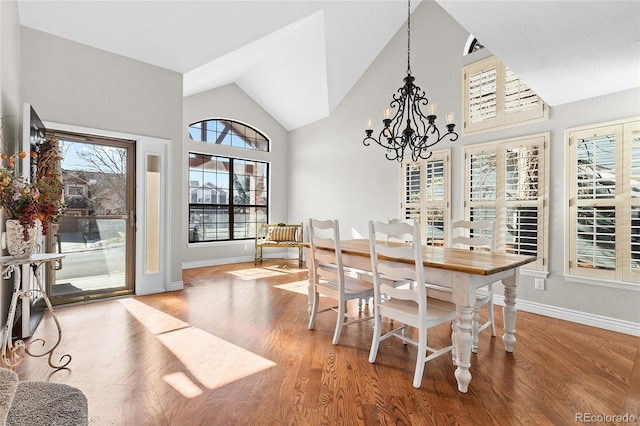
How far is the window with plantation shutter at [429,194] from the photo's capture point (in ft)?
13.8

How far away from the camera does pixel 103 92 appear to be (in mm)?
3729

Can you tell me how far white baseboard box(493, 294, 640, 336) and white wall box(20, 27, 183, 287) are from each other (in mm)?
4397

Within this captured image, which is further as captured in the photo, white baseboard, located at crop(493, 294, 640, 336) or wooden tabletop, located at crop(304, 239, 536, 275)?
white baseboard, located at crop(493, 294, 640, 336)

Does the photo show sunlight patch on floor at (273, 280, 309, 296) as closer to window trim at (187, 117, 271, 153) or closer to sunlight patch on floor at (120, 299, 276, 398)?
sunlight patch on floor at (120, 299, 276, 398)

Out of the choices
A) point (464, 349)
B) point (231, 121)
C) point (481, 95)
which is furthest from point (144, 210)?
point (481, 95)

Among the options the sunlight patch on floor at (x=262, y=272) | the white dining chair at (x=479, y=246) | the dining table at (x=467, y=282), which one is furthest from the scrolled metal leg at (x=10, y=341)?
the white dining chair at (x=479, y=246)

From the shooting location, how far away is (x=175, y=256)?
4312 mm

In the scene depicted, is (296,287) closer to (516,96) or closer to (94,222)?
(94,222)

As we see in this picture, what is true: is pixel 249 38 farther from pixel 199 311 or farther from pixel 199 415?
pixel 199 415

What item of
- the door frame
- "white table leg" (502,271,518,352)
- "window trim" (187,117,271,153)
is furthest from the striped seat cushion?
"white table leg" (502,271,518,352)

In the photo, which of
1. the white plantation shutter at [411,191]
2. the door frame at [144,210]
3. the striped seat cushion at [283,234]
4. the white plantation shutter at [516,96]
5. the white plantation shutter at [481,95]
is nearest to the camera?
the white plantation shutter at [516,96]

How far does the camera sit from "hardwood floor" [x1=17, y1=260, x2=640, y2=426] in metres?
1.72

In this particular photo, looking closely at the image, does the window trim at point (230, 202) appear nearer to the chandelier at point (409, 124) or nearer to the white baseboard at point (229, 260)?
the white baseboard at point (229, 260)

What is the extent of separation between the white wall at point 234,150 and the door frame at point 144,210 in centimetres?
118
